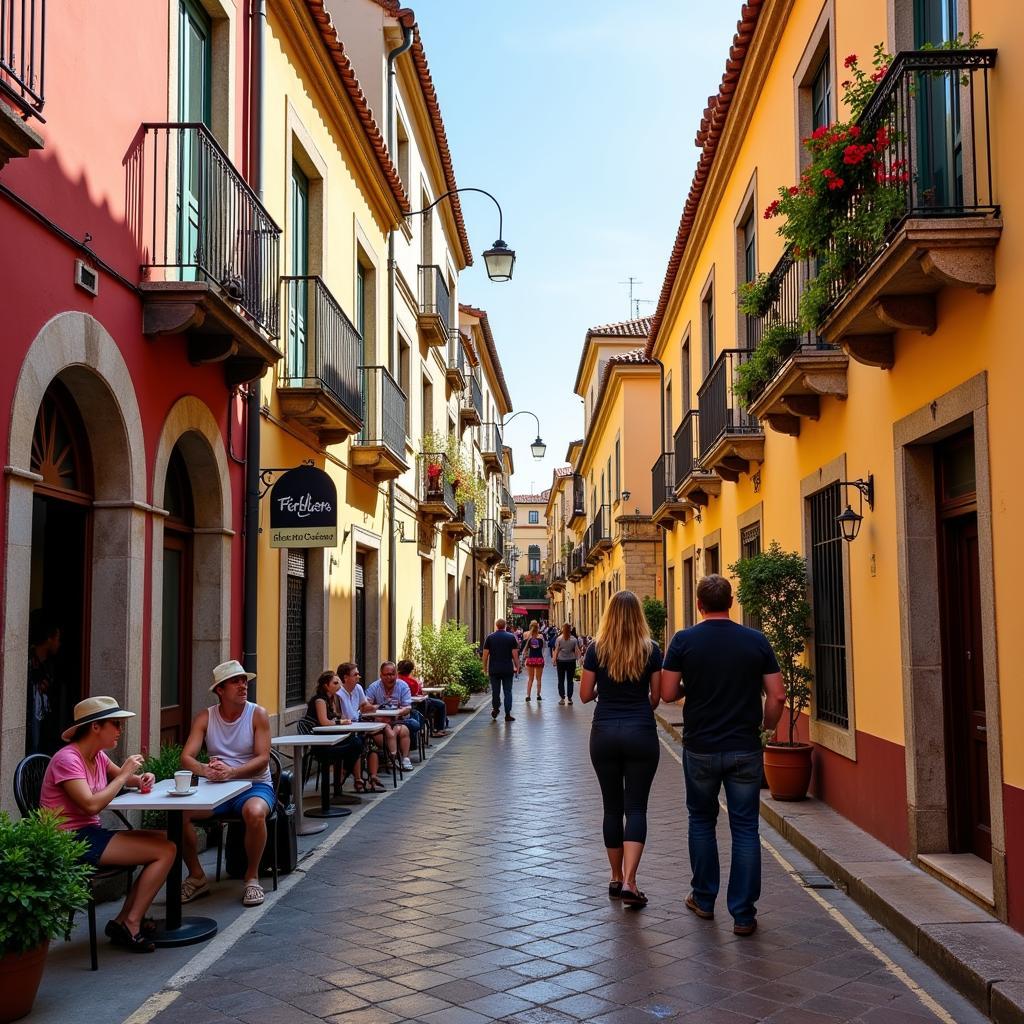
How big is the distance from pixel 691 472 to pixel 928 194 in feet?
35.2

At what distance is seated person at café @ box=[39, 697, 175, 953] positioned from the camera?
5504 millimetres

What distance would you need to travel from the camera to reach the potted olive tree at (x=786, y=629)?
32.6 ft

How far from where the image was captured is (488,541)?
1532 inches

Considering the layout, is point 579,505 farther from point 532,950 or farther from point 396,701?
point 532,950

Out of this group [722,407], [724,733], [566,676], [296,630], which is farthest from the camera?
[566,676]

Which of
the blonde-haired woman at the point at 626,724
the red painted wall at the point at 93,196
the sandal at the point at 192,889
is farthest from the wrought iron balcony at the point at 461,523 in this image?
the blonde-haired woman at the point at 626,724

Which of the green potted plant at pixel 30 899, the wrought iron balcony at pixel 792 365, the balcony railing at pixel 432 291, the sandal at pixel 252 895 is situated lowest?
the sandal at pixel 252 895

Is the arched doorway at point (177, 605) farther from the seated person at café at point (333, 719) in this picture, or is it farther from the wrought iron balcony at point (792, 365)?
the wrought iron balcony at point (792, 365)

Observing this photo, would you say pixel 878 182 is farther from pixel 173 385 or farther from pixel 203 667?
pixel 203 667

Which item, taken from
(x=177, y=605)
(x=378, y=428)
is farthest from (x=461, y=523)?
(x=177, y=605)

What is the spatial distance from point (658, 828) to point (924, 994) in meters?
4.44

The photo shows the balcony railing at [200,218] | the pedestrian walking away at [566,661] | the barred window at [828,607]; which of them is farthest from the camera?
the pedestrian walking away at [566,661]

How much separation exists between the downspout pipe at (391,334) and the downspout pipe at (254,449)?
638 cm

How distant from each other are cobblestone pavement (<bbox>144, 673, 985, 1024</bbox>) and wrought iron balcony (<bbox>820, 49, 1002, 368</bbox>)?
11.5ft
